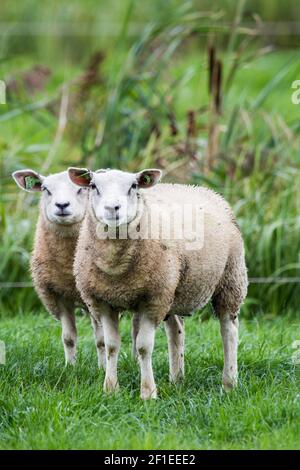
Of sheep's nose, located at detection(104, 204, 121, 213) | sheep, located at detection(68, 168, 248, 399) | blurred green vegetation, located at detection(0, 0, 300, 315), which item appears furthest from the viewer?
blurred green vegetation, located at detection(0, 0, 300, 315)

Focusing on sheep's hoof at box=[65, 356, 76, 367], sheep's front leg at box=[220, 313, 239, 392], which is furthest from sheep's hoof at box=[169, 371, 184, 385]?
sheep's hoof at box=[65, 356, 76, 367]

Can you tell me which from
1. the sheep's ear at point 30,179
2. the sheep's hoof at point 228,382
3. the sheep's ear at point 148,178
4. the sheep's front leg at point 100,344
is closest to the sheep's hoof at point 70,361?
the sheep's front leg at point 100,344

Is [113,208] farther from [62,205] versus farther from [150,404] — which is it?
[150,404]

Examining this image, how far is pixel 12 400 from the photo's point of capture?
181 inches

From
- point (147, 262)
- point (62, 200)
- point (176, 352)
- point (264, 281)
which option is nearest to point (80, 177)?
point (62, 200)

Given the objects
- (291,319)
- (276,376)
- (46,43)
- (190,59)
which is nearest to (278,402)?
(276,376)

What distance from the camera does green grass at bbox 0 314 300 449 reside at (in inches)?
168

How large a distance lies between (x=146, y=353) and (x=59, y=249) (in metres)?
0.76

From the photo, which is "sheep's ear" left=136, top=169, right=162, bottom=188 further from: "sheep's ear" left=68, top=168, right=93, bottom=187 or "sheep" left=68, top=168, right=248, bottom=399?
"sheep's ear" left=68, top=168, right=93, bottom=187

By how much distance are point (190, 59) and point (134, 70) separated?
649cm

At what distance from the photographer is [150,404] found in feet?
15.2

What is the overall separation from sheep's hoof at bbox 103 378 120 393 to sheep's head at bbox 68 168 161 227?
29.8 inches

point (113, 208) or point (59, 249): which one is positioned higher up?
point (113, 208)

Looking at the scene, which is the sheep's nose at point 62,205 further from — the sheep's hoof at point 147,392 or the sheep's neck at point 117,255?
the sheep's hoof at point 147,392
